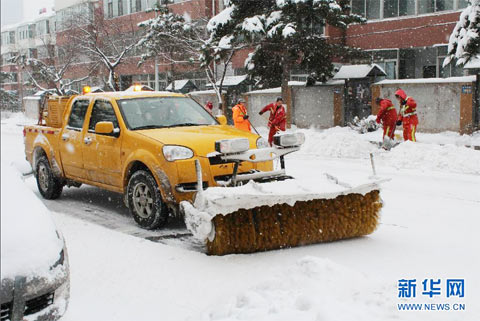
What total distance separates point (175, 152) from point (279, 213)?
4.90ft

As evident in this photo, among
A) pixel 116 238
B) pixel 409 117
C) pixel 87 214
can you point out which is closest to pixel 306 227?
pixel 116 238

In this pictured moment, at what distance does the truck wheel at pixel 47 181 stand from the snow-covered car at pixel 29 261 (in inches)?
214

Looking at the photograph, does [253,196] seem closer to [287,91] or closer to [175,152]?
[175,152]

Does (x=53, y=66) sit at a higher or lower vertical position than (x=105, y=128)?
higher

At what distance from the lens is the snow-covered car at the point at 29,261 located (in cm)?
338

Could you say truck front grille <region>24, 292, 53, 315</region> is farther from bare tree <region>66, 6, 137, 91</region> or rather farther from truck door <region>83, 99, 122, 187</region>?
bare tree <region>66, 6, 137, 91</region>

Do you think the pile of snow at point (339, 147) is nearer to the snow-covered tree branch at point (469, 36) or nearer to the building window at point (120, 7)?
the snow-covered tree branch at point (469, 36)

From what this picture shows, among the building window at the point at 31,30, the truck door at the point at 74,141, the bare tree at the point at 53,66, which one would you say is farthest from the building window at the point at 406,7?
the building window at the point at 31,30

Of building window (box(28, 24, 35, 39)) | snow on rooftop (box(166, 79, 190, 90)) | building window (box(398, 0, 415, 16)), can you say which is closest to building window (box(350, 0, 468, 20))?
building window (box(398, 0, 415, 16))

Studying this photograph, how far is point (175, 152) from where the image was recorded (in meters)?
6.51

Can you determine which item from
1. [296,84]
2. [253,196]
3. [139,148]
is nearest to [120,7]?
[296,84]

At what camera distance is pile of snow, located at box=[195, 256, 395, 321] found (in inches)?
159

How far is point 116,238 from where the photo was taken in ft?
21.6

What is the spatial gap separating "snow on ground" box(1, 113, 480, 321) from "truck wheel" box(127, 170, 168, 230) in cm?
17
